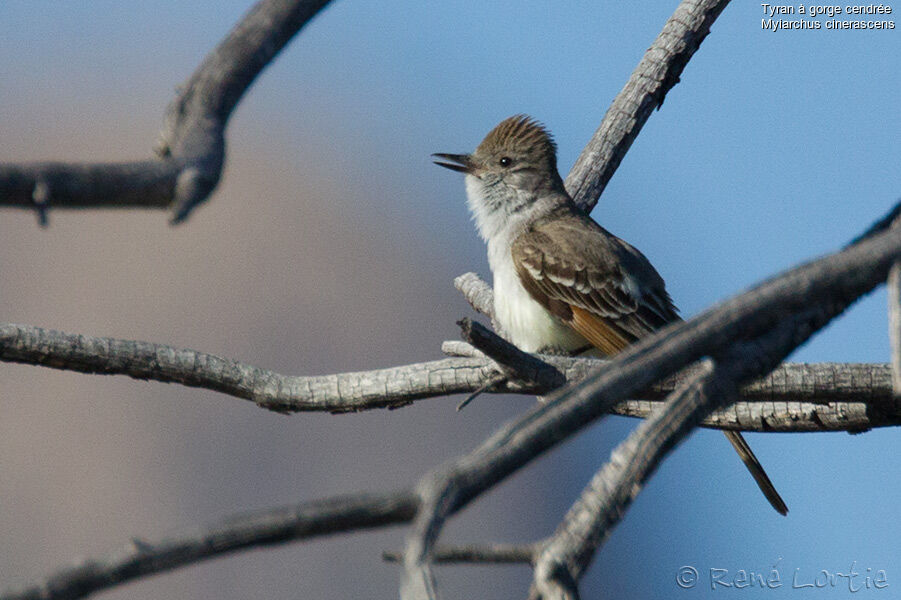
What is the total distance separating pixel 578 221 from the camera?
8.39m

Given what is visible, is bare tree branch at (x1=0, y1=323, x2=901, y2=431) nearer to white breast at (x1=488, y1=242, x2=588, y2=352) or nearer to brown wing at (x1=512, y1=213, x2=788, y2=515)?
brown wing at (x1=512, y1=213, x2=788, y2=515)

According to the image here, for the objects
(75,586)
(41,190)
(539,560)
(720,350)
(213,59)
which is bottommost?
(539,560)

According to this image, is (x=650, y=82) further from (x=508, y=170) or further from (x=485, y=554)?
(x=485, y=554)

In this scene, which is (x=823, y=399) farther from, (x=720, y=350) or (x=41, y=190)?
(x=41, y=190)

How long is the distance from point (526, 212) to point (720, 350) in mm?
6171

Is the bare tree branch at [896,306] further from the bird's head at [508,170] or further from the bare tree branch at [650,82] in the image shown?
the bird's head at [508,170]

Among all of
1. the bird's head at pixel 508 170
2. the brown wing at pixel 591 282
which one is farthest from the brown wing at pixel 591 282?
the bird's head at pixel 508 170

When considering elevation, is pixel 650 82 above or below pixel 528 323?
above

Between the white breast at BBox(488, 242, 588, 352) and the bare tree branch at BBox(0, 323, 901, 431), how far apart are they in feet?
6.55

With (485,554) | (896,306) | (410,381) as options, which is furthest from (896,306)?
(410,381)

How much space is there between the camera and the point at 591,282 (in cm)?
802

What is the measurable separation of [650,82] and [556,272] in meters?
1.63

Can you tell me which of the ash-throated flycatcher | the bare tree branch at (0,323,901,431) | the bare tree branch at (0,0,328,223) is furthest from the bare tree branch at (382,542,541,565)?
the ash-throated flycatcher

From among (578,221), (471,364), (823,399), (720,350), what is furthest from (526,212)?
(720,350)
